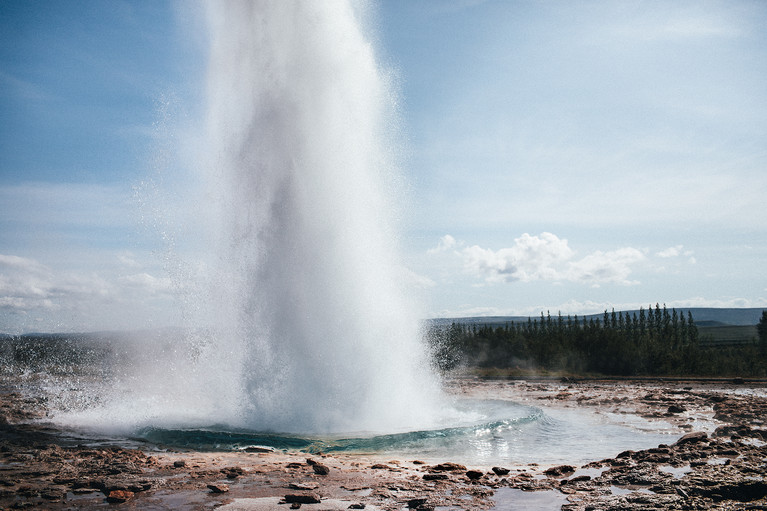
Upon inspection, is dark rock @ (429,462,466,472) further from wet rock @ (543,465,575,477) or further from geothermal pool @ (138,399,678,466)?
wet rock @ (543,465,575,477)

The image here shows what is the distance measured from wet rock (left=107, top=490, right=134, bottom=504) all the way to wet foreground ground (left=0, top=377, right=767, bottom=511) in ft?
0.07

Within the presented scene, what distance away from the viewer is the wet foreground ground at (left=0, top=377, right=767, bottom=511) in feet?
24.0

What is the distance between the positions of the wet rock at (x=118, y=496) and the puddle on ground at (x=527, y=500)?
576 centimetres

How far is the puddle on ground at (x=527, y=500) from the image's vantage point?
7.20 m

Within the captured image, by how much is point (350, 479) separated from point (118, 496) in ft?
12.6

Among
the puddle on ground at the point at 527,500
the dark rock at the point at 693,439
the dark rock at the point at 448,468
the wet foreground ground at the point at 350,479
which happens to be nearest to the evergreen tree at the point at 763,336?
the wet foreground ground at the point at 350,479

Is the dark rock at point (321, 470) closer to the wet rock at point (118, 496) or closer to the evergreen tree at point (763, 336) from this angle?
the wet rock at point (118, 496)

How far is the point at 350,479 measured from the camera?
29.1 ft

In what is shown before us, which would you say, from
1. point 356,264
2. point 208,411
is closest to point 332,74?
point 356,264

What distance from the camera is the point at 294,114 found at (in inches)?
651

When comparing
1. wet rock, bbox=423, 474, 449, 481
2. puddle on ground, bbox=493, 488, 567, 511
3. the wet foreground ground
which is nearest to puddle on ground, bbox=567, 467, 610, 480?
the wet foreground ground

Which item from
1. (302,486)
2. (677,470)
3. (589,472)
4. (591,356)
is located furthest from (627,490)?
(591,356)

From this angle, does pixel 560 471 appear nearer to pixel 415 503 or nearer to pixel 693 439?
pixel 415 503

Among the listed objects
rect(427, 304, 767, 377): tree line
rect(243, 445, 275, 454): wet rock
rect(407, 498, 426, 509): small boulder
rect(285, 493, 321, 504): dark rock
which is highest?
rect(285, 493, 321, 504): dark rock
